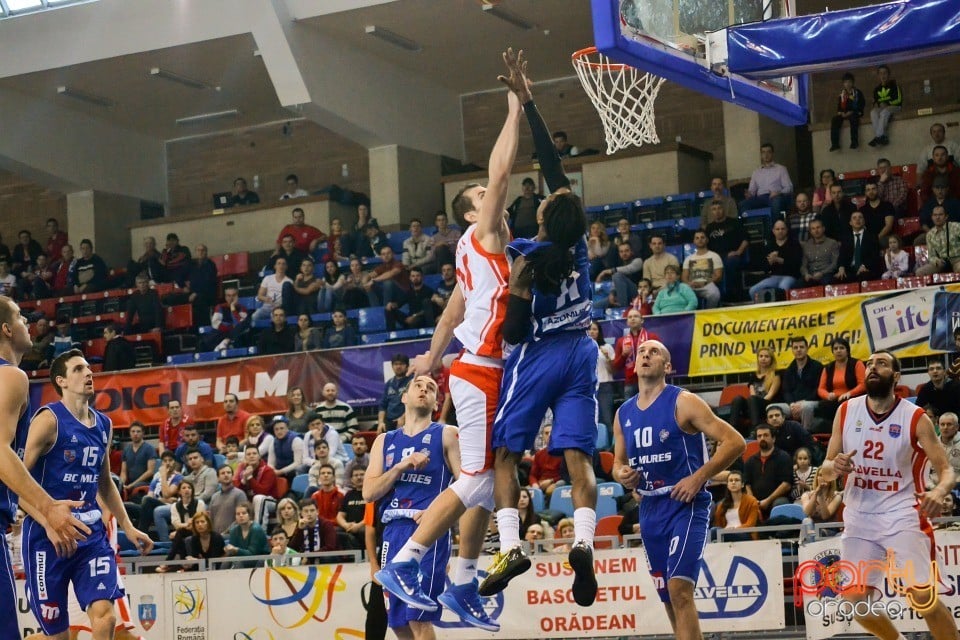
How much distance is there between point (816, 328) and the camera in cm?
1636

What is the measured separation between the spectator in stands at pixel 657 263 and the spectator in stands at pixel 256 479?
5672 mm

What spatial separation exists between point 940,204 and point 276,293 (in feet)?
35.3

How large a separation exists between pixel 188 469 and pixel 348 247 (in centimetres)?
632

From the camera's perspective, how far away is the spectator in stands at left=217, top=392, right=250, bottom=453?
1912 centimetres

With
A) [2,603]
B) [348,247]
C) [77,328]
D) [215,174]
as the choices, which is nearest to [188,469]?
[348,247]

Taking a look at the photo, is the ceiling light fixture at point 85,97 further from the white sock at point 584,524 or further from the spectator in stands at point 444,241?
the white sock at point 584,524

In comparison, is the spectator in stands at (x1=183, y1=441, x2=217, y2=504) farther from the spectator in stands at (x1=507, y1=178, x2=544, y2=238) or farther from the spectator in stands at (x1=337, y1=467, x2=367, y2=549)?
the spectator in stands at (x1=507, y1=178, x2=544, y2=238)

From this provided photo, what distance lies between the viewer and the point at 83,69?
24.9 metres

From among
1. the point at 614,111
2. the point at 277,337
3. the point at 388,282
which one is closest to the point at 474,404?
the point at 614,111

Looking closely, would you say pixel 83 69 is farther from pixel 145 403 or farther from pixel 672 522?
pixel 672 522

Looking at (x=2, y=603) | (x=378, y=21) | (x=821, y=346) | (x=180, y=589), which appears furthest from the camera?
(x=378, y=21)

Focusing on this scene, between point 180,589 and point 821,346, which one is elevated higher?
point 821,346

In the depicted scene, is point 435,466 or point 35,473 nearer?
point 35,473

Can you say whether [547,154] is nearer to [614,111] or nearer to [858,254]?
[614,111]
